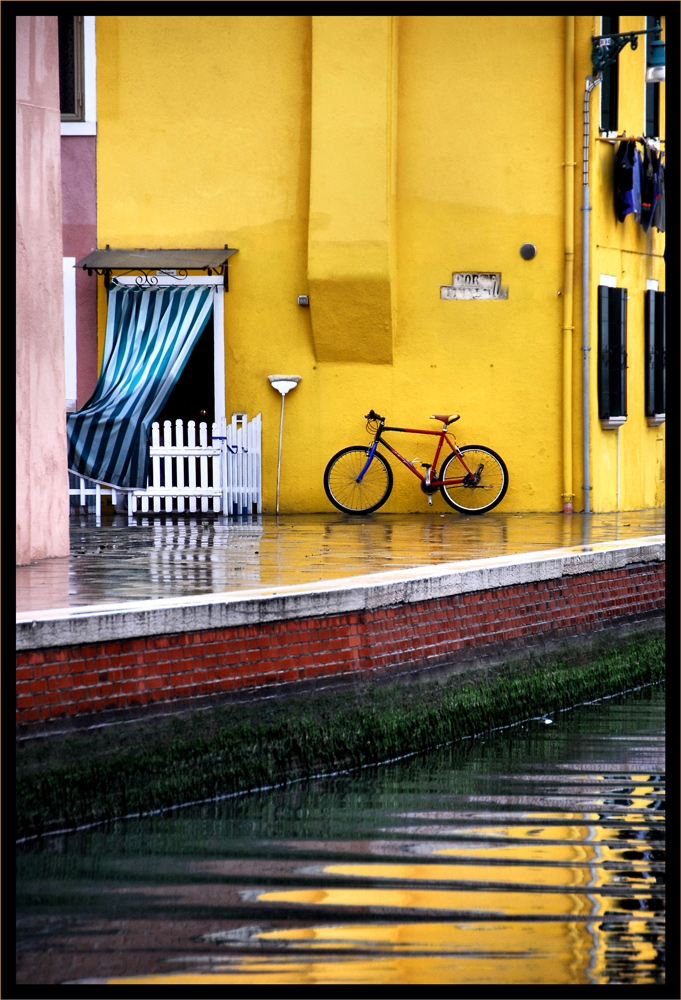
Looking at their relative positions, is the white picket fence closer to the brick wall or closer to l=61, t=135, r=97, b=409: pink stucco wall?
l=61, t=135, r=97, b=409: pink stucco wall

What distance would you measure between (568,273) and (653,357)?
227 cm

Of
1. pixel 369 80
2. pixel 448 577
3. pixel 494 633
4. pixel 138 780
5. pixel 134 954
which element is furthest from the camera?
pixel 369 80

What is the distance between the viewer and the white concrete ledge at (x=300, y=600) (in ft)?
19.1

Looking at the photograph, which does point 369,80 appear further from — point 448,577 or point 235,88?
point 448,577

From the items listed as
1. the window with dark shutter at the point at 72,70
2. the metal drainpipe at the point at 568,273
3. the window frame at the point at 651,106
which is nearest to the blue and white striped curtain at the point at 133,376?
the window with dark shutter at the point at 72,70

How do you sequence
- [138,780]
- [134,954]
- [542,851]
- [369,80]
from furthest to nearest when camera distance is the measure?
[369,80] → [138,780] → [542,851] → [134,954]

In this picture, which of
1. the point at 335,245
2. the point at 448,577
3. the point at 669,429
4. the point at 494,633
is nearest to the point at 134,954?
the point at 669,429

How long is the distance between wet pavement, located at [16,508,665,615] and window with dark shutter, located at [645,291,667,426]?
56.5 inches

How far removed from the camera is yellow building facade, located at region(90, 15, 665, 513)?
14.5 meters

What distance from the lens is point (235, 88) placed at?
48.7 ft

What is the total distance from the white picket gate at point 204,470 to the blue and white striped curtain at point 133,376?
279 mm

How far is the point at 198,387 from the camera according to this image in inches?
604

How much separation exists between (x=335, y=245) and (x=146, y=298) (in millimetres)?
2208

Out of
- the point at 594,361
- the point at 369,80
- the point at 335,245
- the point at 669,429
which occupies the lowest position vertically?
the point at 669,429
